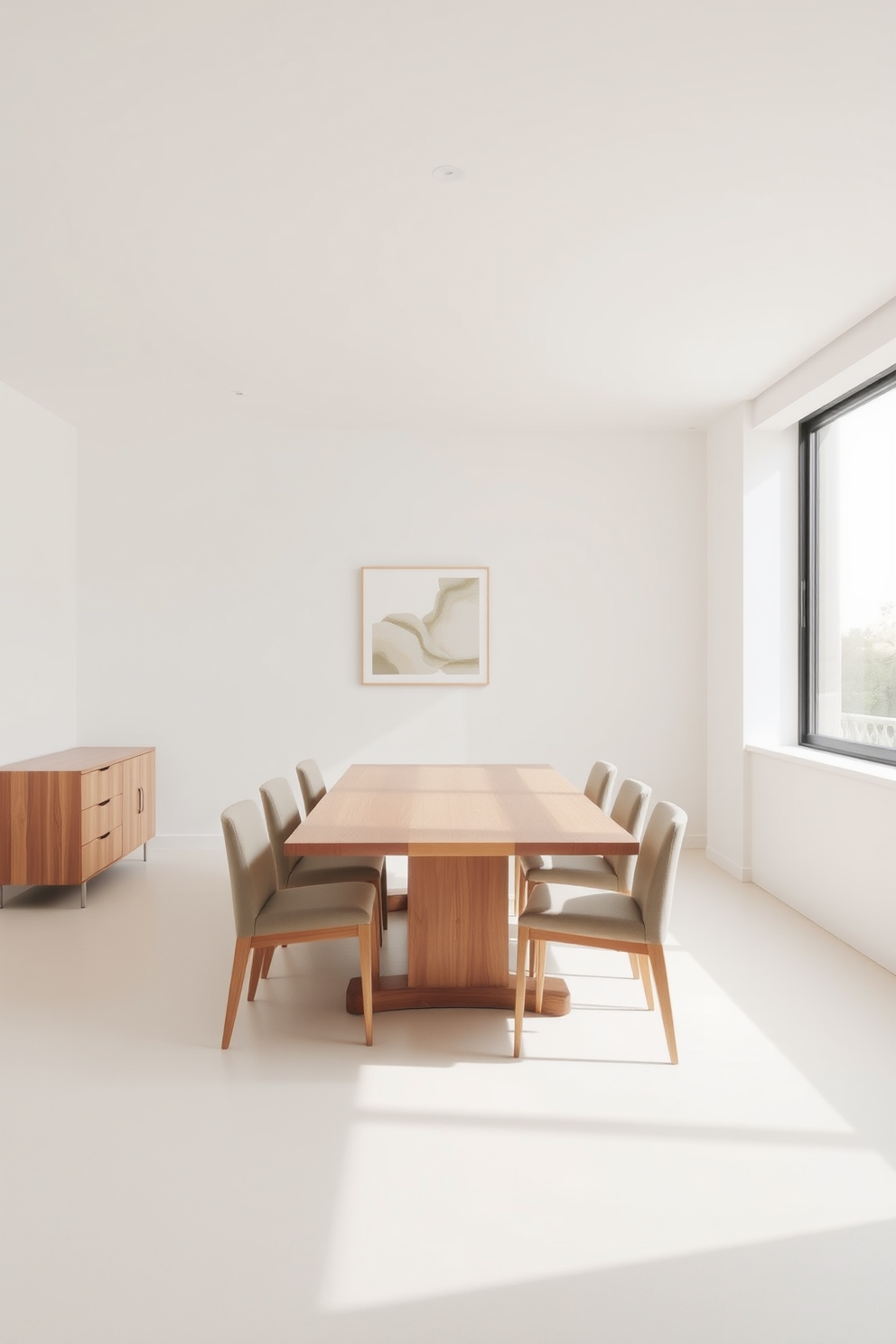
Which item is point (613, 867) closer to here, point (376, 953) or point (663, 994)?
point (663, 994)

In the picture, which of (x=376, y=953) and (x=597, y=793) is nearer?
(x=376, y=953)

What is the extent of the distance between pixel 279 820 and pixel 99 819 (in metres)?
1.78

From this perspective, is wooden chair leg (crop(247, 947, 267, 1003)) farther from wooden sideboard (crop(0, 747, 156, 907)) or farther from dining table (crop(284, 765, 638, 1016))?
wooden sideboard (crop(0, 747, 156, 907))

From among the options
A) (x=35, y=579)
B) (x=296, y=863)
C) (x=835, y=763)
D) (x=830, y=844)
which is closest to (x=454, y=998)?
(x=296, y=863)

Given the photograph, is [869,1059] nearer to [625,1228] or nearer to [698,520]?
[625,1228]

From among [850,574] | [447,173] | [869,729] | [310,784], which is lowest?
[310,784]

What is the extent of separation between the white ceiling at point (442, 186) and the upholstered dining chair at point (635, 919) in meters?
2.15

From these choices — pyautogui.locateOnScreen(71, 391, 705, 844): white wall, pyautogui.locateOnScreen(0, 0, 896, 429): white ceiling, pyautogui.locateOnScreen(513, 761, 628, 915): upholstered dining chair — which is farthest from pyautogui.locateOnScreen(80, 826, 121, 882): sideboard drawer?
pyautogui.locateOnScreen(0, 0, 896, 429): white ceiling

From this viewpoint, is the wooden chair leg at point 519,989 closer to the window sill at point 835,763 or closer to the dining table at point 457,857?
the dining table at point 457,857

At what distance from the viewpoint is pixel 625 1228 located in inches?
80.7

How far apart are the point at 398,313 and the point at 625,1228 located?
3.69 meters

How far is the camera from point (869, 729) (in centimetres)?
450

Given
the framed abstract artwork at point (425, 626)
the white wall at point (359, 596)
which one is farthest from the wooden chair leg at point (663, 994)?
the framed abstract artwork at point (425, 626)

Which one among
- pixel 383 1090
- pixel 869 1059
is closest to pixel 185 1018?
pixel 383 1090
